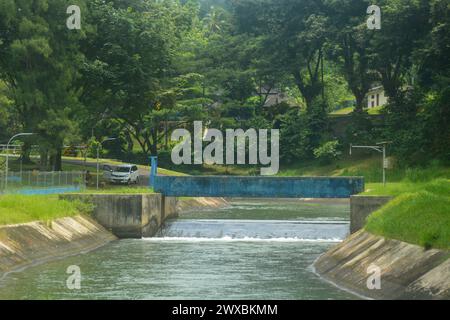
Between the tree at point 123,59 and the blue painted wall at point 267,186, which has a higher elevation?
the tree at point 123,59

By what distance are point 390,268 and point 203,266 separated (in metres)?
13.4

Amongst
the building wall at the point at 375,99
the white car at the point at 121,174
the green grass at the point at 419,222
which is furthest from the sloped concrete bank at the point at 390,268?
the building wall at the point at 375,99

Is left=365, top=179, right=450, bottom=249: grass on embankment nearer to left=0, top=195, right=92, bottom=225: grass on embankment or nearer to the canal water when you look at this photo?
the canal water

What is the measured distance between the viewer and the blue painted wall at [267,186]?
66250 mm

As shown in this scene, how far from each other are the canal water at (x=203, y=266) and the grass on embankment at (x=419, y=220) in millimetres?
3596

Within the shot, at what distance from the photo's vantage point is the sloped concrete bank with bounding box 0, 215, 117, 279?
1769 inches

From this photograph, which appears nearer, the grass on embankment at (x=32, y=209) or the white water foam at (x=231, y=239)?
the grass on embankment at (x=32, y=209)

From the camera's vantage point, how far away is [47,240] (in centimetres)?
5122

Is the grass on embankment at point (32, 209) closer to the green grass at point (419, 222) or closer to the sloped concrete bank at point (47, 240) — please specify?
the sloped concrete bank at point (47, 240)

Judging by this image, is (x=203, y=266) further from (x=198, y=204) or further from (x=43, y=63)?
(x=198, y=204)

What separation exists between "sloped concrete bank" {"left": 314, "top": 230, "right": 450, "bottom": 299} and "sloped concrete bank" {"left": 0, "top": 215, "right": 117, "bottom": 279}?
14571 millimetres

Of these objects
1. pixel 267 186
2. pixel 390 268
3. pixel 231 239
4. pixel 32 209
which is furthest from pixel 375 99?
pixel 390 268

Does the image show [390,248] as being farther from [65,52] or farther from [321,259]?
[65,52]
